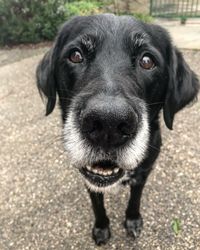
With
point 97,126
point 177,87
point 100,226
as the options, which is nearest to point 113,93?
point 97,126

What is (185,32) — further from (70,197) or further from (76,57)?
(76,57)

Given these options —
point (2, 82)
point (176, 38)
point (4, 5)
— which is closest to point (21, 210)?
point (2, 82)

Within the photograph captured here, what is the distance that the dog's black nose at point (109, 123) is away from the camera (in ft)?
6.12

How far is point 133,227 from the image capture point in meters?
3.37

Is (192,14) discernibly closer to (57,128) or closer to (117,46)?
(57,128)

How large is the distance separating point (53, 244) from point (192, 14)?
7886 millimetres

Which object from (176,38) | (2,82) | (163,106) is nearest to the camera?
(163,106)

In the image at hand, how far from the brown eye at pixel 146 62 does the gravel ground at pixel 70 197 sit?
97cm

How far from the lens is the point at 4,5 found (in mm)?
8477

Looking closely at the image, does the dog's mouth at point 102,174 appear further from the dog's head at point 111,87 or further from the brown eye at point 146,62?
the brown eye at point 146,62

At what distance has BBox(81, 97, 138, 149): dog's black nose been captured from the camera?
187 centimetres

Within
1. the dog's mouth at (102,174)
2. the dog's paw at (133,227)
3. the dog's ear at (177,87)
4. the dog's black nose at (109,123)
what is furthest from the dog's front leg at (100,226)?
the dog's black nose at (109,123)

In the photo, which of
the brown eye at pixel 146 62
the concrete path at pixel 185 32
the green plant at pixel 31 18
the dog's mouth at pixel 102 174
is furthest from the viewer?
the green plant at pixel 31 18

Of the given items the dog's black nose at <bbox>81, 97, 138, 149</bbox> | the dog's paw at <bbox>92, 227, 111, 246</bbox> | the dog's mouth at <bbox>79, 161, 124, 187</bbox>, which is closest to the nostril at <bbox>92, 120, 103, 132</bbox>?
the dog's black nose at <bbox>81, 97, 138, 149</bbox>
